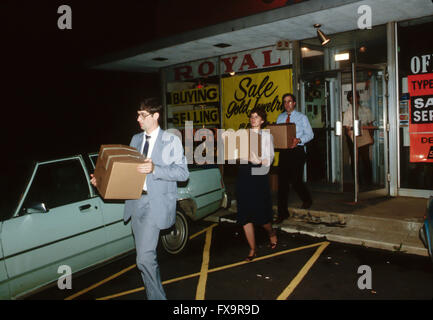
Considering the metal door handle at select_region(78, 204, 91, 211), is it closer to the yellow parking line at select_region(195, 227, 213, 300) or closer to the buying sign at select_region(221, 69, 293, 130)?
the yellow parking line at select_region(195, 227, 213, 300)

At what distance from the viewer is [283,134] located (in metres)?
5.86

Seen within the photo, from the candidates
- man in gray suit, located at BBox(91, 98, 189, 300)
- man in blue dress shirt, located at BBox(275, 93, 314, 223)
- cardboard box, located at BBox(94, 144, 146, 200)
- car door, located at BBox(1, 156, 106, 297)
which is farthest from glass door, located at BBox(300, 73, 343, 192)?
cardboard box, located at BBox(94, 144, 146, 200)

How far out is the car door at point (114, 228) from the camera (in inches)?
178

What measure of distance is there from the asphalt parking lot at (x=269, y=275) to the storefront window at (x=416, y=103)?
287 cm

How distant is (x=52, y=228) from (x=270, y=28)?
586 cm

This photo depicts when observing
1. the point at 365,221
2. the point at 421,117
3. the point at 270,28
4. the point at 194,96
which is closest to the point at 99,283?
the point at 365,221

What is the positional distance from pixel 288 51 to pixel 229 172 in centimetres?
374

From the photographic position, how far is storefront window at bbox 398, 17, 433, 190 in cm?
715

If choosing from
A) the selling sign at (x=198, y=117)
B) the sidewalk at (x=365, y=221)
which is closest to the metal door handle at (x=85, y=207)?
the sidewalk at (x=365, y=221)

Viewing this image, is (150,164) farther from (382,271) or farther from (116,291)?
(382,271)

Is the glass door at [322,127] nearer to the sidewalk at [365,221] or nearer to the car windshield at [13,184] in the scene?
the sidewalk at [365,221]

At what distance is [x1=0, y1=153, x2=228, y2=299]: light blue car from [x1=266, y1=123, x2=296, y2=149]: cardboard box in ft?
8.80

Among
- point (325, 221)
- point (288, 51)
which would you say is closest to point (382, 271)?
point (325, 221)

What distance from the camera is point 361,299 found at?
388 cm
